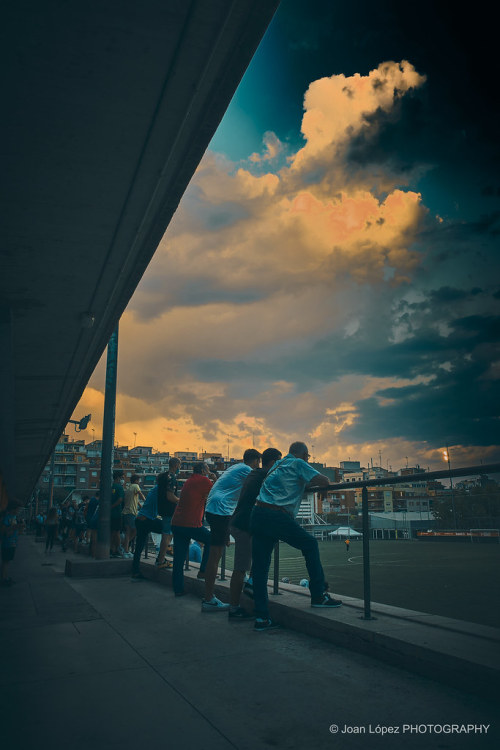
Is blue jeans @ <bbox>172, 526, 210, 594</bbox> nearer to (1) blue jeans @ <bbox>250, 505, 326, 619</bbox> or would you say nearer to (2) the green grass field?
(2) the green grass field

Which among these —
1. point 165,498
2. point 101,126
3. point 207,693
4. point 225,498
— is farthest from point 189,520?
point 101,126

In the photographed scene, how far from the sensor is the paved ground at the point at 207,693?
87.2 inches

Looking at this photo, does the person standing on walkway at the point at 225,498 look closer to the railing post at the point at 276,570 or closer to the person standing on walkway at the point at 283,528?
the railing post at the point at 276,570

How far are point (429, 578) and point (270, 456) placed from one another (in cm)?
2290

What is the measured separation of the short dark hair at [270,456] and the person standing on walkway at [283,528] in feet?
1.72

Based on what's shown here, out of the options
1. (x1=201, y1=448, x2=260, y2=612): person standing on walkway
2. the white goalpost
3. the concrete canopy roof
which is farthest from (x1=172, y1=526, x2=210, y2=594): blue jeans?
the concrete canopy roof

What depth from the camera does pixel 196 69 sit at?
4367 mm

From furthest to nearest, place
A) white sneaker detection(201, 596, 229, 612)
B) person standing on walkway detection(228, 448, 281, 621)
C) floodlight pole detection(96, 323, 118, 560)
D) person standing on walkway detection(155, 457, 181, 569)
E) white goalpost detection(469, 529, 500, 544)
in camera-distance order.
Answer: floodlight pole detection(96, 323, 118, 560) → person standing on walkway detection(155, 457, 181, 569) → white sneaker detection(201, 596, 229, 612) → person standing on walkway detection(228, 448, 281, 621) → white goalpost detection(469, 529, 500, 544)

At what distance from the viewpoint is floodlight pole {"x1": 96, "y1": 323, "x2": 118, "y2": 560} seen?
1053cm

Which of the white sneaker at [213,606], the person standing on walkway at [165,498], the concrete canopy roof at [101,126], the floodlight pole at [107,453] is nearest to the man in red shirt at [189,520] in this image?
the white sneaker at [213,606]

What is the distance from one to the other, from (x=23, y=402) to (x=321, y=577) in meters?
13.4

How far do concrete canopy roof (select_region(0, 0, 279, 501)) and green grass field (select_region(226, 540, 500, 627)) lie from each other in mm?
4219

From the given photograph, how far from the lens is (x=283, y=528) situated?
4.41 meters

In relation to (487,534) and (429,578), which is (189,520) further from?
(429,578)
